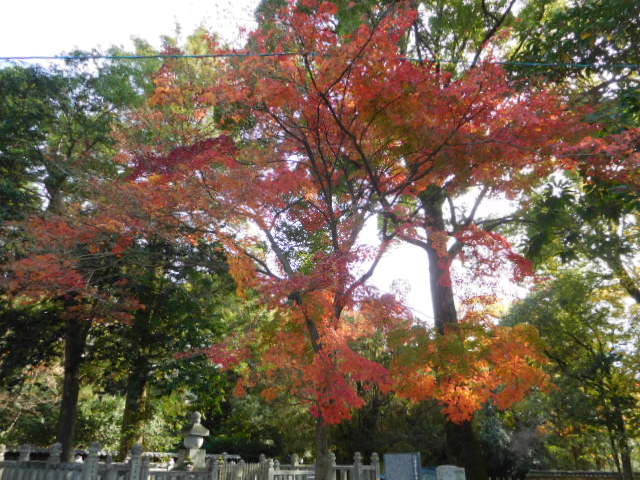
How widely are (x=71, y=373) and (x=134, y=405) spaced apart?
85.3 inches

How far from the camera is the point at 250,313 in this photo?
1556 cm

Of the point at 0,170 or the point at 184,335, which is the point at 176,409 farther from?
the point at 0,170

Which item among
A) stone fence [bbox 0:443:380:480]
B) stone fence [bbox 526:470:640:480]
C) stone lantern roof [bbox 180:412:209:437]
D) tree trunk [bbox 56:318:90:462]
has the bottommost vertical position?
stone fence [bbox 526:470:640:480]

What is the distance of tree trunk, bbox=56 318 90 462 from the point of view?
44.5 feet

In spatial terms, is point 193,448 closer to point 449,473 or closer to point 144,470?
point 144,470

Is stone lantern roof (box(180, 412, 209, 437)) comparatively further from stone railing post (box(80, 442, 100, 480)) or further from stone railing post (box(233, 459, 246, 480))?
stone railing post (box(80, 442, 100, 480))

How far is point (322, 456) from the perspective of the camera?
8352 millimetres

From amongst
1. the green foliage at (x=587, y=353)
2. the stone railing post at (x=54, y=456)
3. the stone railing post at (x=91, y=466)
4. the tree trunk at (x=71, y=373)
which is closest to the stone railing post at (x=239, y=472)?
the stone railing post at (x=91, y=466)

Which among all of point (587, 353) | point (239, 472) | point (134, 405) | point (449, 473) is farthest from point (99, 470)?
point (587, 353)

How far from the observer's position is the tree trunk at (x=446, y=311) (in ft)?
32.3

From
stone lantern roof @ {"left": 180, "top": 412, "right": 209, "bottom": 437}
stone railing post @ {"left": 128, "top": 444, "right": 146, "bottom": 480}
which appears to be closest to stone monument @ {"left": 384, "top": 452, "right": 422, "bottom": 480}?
stone railing post @ {"left": 128, "top": 444, "right": 146, "bottom": 480}

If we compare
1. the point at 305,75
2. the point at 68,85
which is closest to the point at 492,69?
the point at 305,75

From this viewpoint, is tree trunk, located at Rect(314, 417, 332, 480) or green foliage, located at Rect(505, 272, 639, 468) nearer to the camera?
tree trunk, located at Rect(314, 417, 332, 480)

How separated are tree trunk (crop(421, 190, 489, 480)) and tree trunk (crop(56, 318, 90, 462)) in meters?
10.2
